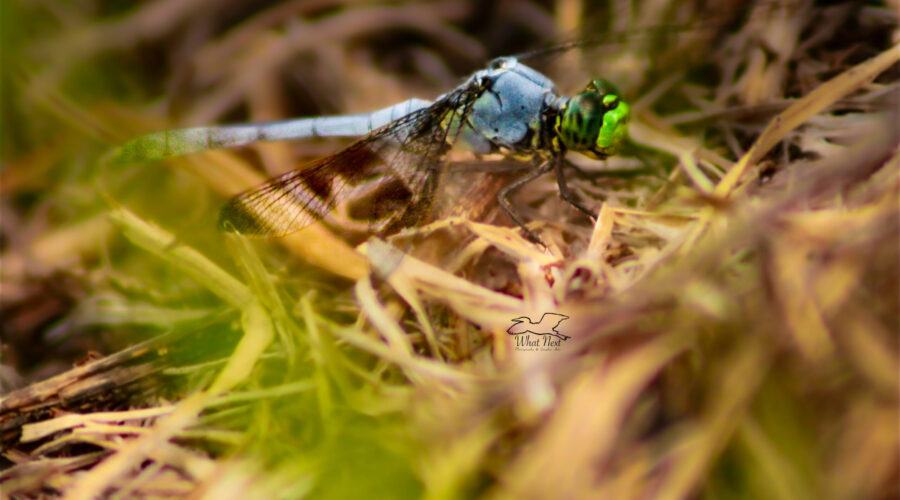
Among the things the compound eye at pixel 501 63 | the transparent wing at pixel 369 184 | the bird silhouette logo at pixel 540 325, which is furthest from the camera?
the compound eye at pixel 501 63

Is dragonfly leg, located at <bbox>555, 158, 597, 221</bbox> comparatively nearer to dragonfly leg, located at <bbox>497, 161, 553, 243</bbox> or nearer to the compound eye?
dragonfly leg, located at <bbox>497, 161, 553, 243</bbox>

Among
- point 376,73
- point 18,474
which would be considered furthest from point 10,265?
point 376,73

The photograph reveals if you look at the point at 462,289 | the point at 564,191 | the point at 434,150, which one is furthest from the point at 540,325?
the point at 434,150

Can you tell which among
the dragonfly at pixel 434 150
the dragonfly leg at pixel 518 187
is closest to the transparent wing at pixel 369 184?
the dragonfly at pixel 434 150

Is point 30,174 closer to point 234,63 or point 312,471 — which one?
point 234,63

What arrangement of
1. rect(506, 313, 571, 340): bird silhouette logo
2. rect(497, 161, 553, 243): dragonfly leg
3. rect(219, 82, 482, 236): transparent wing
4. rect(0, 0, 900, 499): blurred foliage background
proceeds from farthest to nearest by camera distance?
rect(219, 82, 482, 236): transparent wing
rect(497, 161, 553, 243): dragonfly leg
rect(506, 313, 571, 340): bird silhouette logo
rect(0, 0, 900, 499): blurred foliage background

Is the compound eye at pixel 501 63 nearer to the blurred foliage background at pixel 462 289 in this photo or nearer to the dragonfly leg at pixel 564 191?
the blurred foliage background at pixel 462 289

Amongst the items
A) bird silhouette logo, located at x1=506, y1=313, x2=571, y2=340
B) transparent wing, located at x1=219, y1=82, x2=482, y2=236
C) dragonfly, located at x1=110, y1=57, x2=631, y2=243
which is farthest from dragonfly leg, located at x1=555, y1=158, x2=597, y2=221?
bird silhouette logo, located at x1=506, y1=313, x2=571, y2=340
